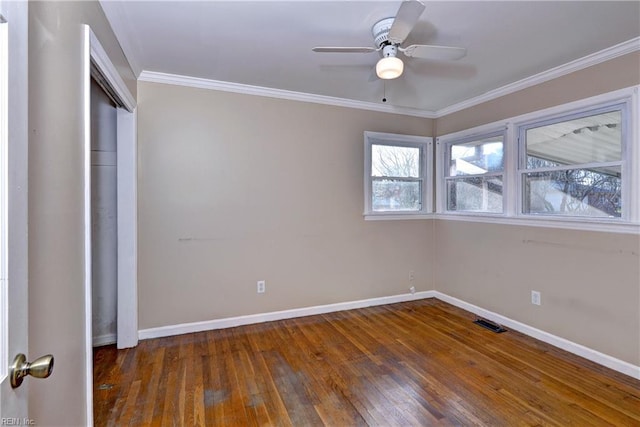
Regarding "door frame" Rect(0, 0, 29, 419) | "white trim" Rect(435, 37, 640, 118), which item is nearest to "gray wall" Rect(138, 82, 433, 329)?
"white trim" Rect(435, 37, 640, 118)

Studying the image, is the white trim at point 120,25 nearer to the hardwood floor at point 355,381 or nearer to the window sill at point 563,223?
the hardwood floor at point 355,381

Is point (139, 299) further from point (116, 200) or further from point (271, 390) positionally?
point (271, 390)

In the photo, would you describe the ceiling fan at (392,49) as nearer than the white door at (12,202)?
No

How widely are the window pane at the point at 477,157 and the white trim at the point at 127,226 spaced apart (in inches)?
141

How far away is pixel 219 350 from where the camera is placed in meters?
2.77

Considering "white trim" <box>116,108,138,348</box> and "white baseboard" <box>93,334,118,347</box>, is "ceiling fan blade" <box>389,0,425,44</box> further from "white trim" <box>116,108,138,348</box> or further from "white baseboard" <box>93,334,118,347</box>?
"white baseboard" <box>93,334,118,347</box>

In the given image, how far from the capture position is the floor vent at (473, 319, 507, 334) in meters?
3.16

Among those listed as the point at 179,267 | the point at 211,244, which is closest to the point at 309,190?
the point at 211,244

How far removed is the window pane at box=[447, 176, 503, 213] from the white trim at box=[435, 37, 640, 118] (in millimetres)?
880

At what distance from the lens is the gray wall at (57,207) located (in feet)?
→ 3.61

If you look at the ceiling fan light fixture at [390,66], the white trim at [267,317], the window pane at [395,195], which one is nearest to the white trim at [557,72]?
the window pane at [395,195]

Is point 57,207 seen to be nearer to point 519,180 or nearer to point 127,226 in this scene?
point 127,226

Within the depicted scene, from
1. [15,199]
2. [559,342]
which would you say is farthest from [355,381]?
[15,199]

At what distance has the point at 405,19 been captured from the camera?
1.70 m
